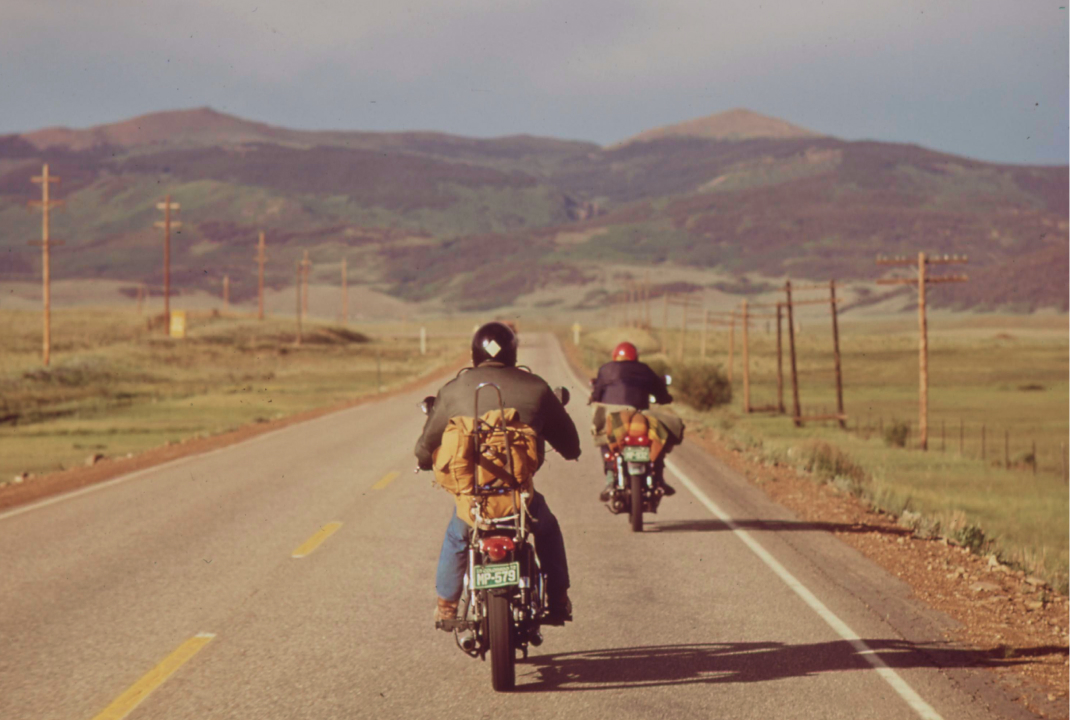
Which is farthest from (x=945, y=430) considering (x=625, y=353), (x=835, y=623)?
(x=835, y=623)

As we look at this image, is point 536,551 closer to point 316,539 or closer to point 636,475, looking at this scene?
point 316,539

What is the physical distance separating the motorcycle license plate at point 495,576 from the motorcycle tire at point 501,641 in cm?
10

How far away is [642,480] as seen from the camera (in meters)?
12.9

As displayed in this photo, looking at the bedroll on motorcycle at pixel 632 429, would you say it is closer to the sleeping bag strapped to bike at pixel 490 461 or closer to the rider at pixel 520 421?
the rider at pixel 520 421

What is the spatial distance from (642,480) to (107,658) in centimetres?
643

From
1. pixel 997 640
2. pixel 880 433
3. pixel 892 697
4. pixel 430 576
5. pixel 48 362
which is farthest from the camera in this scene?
pixel 48 362

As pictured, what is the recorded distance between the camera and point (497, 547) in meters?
6.76

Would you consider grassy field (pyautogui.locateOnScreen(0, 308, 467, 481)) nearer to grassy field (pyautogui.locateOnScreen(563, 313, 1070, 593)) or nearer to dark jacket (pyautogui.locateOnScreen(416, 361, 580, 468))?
grassy field (pyautogui.locateOnScreen(563, 313, 1070, 593))

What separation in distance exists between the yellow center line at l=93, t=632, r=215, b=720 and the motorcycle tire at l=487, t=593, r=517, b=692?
194 centimetres

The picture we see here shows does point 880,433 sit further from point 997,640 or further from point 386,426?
point 997,640

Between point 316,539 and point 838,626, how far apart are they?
555cm

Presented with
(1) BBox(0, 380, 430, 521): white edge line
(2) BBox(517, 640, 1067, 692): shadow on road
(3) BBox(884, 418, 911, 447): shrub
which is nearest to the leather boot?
(2) BBox(517, 640, 1067, 692): shadow on road

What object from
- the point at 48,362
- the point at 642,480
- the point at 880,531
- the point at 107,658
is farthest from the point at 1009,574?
the point at 48,362

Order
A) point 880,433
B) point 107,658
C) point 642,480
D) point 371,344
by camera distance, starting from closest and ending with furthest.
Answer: point 107,658
point 642,480
point 880,433
point 371,344
